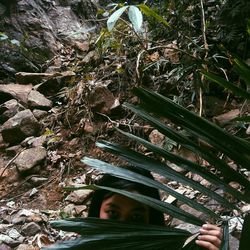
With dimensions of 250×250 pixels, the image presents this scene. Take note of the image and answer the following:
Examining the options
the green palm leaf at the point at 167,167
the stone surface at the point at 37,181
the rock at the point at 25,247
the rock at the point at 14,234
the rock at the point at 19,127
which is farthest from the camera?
the rock at the point at 19,127

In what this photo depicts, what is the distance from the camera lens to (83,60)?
4.18 m

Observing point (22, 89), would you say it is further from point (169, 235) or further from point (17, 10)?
point (169, 235)

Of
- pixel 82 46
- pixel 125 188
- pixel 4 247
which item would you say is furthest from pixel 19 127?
pixel 125 188

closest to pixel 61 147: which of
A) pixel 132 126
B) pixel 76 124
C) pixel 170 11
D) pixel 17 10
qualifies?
pixel 76 124

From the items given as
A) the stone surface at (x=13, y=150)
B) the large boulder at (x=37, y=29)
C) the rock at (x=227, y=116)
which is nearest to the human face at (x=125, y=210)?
the rock at (x=227, y=116)

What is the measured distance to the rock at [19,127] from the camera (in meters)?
3.42

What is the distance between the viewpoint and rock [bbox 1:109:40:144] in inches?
135

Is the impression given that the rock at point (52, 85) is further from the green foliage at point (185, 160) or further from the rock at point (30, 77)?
the green foliage at point (185, 160)

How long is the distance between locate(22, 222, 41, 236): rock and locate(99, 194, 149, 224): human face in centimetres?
A: 142

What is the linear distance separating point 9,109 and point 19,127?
1.26ft

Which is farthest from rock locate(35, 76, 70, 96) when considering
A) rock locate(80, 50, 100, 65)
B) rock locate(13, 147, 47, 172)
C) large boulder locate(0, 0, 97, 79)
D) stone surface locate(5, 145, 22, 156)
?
rock locate(13, 147, 47, 172)

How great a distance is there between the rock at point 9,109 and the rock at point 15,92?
4.2 inches

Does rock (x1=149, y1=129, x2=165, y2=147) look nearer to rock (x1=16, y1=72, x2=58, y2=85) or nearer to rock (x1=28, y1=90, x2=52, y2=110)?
rock (x1=28, y1=90, x2=52, y2=110)

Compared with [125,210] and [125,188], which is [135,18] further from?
[125,210]
